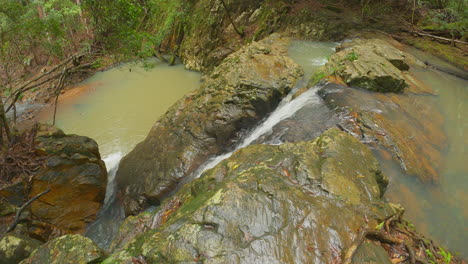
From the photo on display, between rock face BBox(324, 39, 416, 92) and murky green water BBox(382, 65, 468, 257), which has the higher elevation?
rock face BBox(324, 39, 416, 92)

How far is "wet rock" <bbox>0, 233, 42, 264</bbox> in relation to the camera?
4156 millimetres

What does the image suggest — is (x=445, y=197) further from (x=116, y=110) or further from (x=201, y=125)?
(x=116, y=110)

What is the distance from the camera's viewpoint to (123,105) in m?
12.9

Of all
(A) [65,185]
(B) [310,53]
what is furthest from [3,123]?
(B) [310,53]

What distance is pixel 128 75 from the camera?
52.7 feet

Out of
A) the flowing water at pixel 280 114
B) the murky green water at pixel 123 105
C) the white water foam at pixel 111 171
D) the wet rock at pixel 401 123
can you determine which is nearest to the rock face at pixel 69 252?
the flowing water at pixel 280 114

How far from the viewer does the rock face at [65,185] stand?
633 cm

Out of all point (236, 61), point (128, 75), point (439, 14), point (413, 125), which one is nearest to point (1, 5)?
point (236, 61)

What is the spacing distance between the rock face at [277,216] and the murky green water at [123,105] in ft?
23.8

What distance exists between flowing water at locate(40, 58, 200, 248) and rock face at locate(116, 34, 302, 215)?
829 mm

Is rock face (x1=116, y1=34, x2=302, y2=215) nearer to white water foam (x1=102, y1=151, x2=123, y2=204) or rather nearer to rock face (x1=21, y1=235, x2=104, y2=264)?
white water foam (x1=102, y1=151, x2=123, y2=204)

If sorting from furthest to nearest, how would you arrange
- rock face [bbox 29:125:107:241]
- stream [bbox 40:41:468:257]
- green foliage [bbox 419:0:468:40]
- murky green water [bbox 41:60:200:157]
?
murky green water [bbox 41:60:200:157], green foliage [bbox 419:0:468:40], rock face [bbox 29:125:107:241], stream [bbox 40:41:468:257]

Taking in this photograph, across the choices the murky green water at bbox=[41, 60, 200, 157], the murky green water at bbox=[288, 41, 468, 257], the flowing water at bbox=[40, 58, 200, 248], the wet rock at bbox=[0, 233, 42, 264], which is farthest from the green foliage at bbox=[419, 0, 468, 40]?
the wet rock at bbox=[0, 233, 42, 264]

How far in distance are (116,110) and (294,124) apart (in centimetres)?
927
